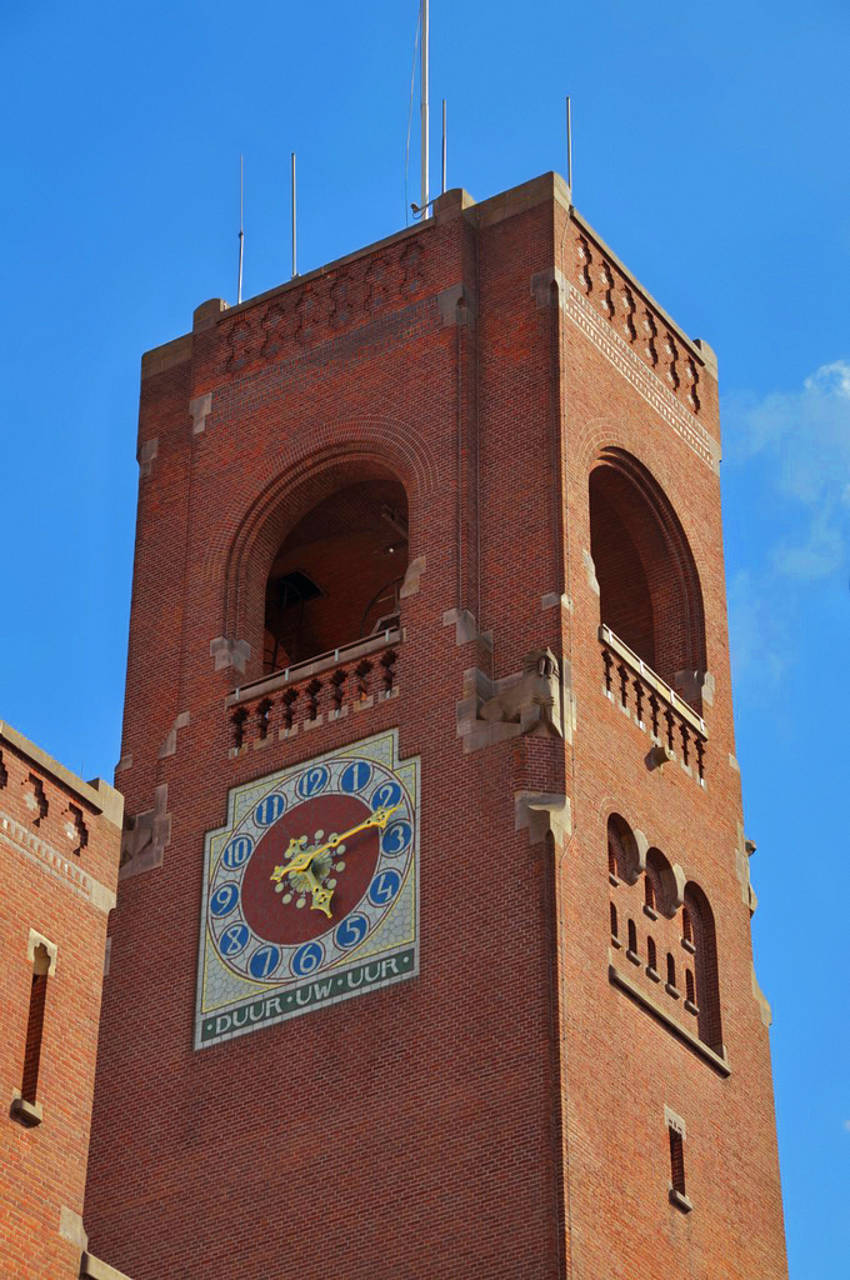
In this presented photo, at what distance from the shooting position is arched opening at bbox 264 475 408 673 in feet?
175

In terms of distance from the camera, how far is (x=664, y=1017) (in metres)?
45.4

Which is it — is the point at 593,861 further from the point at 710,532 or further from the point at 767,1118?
the point at 710,532

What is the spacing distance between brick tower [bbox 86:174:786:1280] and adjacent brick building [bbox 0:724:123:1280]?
872cm

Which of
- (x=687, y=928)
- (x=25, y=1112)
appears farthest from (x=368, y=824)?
(x=25, y=1112)

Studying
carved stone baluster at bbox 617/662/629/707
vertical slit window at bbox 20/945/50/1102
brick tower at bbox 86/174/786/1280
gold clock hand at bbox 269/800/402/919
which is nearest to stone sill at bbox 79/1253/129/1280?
vertical slit window at bbox 20/945/50/1102

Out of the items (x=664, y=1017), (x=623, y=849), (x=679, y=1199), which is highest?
(x=623, y=849)

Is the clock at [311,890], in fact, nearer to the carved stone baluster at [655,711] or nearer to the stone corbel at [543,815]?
the stone corbel at [543,815]

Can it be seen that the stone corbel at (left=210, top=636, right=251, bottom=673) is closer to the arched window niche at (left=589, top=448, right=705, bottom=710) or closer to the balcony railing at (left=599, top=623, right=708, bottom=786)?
the balcony railing at (left=599, top=623, right=708, bottom=786)

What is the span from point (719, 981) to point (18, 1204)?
56.6ft

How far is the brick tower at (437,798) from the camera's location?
142ft

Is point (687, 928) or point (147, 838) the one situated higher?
point (147, 838)

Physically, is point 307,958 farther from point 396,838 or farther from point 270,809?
point 270,809

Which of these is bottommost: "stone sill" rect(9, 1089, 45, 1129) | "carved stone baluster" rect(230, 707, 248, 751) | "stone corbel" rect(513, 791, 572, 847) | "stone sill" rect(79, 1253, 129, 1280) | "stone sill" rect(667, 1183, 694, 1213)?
"stone sill" rect(79, 1253, 129, 1280)

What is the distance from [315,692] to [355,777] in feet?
6.15
